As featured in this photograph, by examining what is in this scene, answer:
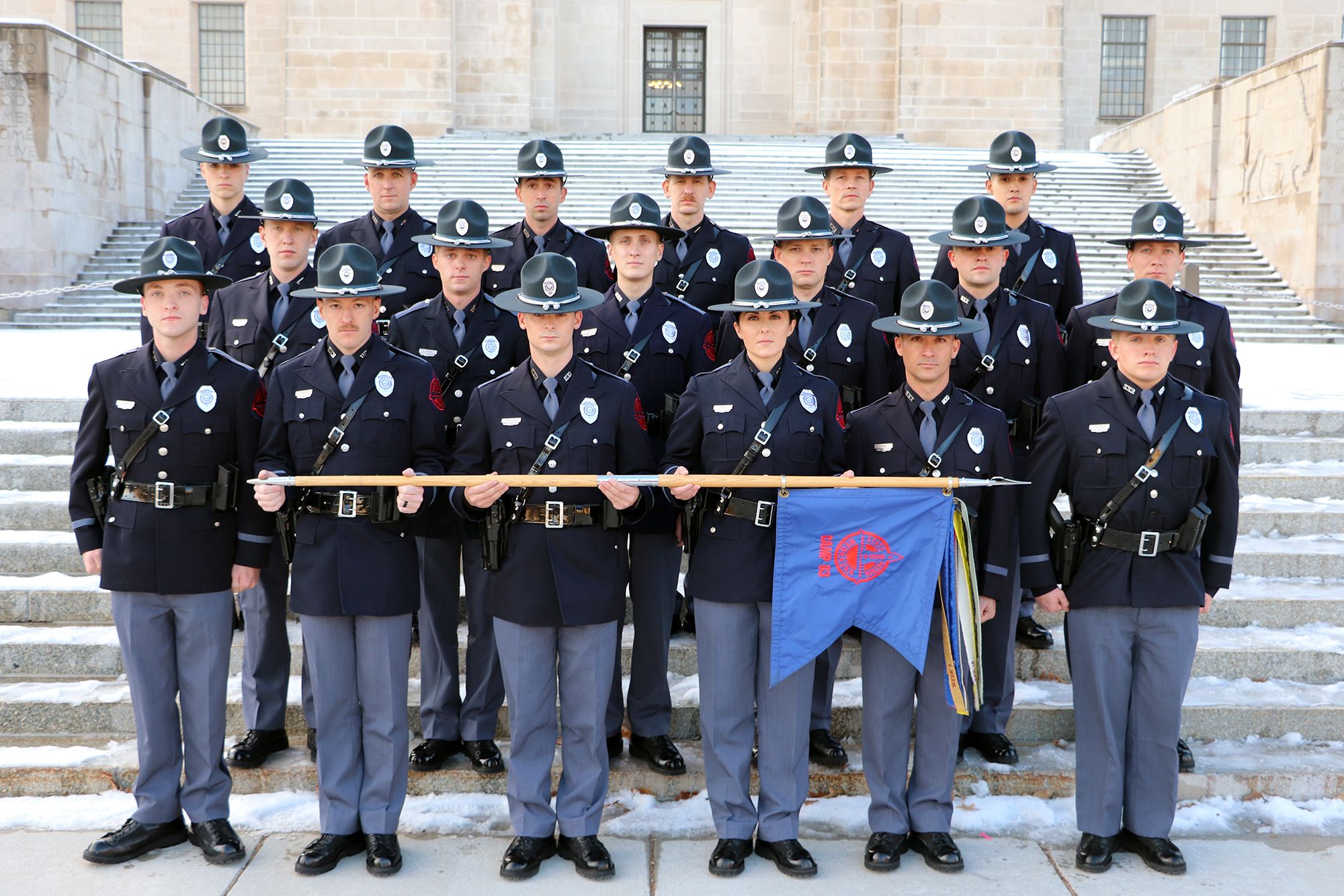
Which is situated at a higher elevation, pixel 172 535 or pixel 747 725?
pixel 172 535

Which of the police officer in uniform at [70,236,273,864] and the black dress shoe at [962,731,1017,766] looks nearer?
the police officer in uniform at [70,236,273,864]

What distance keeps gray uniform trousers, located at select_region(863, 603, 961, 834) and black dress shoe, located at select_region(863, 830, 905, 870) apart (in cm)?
3

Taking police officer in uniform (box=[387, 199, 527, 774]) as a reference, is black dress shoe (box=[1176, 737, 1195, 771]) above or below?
below

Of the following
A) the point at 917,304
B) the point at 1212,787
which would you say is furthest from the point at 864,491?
the point at 1212,787

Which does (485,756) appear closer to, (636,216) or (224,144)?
(636,216)

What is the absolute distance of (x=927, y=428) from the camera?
4922 millimetres

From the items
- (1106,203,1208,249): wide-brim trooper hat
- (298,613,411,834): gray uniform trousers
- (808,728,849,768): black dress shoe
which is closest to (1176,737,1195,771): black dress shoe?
(808,728,849,768): black dress shoe

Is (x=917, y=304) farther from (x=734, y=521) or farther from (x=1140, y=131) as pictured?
(x=1140, y=131)

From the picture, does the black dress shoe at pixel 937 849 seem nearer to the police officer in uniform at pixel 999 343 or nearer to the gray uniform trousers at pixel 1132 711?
the gray uniform trousers at pixel 1132 711

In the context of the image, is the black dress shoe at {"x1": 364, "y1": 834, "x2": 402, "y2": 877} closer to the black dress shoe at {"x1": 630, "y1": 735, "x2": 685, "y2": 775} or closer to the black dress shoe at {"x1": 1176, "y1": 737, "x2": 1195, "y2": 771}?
the black dress shoe at {"x1": 630, "y1": 735, "x2": 685, "y2": 775}

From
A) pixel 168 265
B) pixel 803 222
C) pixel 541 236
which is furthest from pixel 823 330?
pixel 168 265

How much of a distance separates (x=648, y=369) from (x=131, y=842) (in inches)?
121

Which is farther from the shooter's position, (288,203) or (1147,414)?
(288,203)

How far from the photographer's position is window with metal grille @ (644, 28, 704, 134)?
87.8ft
